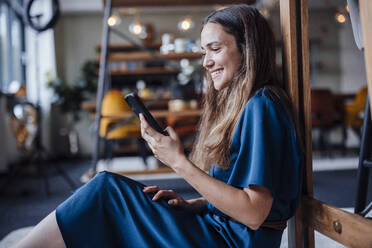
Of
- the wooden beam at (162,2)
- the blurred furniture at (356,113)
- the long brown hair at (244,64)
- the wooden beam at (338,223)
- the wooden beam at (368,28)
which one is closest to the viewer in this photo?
the wooden beam at (368,28)

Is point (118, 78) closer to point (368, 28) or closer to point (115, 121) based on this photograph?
point (115, 121)

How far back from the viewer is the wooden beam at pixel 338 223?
75 centimetres

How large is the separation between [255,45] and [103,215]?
520 millimetres

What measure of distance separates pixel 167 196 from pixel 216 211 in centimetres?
14

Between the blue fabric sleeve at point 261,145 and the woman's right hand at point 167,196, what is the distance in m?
0.21

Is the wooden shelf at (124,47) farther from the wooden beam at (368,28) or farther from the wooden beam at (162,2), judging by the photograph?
the wooden beam at (368,28)

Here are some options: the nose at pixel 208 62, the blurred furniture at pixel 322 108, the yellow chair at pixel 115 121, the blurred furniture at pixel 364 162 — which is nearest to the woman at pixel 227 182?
the nose at pixel 208 62

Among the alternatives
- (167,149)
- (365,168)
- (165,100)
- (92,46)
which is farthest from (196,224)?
(92,46)

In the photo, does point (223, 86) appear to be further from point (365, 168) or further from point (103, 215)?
point (365, 168)

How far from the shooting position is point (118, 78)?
6672mm

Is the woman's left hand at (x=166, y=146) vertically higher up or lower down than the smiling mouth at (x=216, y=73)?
lower down

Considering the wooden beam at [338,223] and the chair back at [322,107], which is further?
the chair back at [322,107]

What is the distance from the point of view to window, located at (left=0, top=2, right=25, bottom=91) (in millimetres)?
4859

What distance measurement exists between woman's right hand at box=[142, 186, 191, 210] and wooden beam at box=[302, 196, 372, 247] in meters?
0.31
